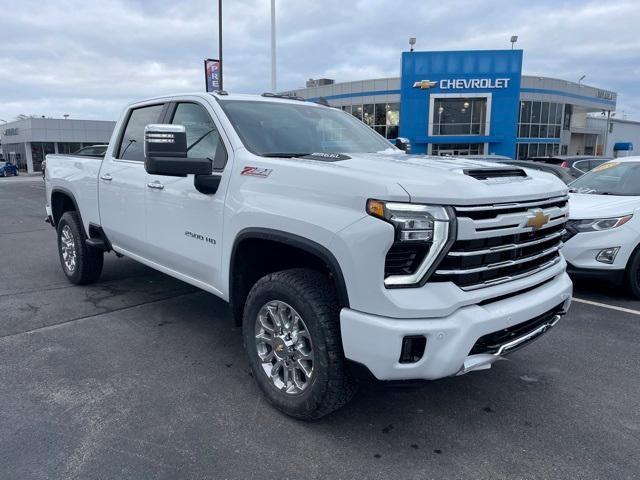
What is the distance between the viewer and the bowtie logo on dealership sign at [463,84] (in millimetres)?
32562

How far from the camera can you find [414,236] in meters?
2.43

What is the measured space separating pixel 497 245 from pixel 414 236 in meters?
0.56

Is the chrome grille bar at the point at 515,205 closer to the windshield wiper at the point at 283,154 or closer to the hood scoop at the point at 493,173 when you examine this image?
the hood scoop at the point at 493,173

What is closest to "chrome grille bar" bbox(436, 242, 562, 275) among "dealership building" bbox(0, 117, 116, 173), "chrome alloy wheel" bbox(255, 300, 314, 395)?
"chrome alloy wheel" bbox(255, 300, 314, 395)

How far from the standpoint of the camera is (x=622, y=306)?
5.37 meters

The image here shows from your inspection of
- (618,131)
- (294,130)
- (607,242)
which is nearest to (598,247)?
(607,242)

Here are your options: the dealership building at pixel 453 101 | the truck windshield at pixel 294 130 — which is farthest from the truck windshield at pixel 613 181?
the dealership building at pixel 453 101

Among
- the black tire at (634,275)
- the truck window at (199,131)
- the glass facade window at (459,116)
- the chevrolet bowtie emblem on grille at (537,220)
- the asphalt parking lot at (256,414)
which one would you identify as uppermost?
the glass facade window at (459,116)

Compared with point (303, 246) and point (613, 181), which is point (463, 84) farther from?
point (303, 246)

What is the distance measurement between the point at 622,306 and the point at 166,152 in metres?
4.94

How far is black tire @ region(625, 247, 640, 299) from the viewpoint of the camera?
5391mm

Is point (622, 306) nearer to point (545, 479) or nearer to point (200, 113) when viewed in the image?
point (545, 479)

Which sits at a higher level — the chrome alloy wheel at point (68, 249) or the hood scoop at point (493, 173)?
the hood scoop at point (493, 173)

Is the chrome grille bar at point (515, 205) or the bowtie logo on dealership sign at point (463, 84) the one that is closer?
the chrome grille bar at point (515, 205)
